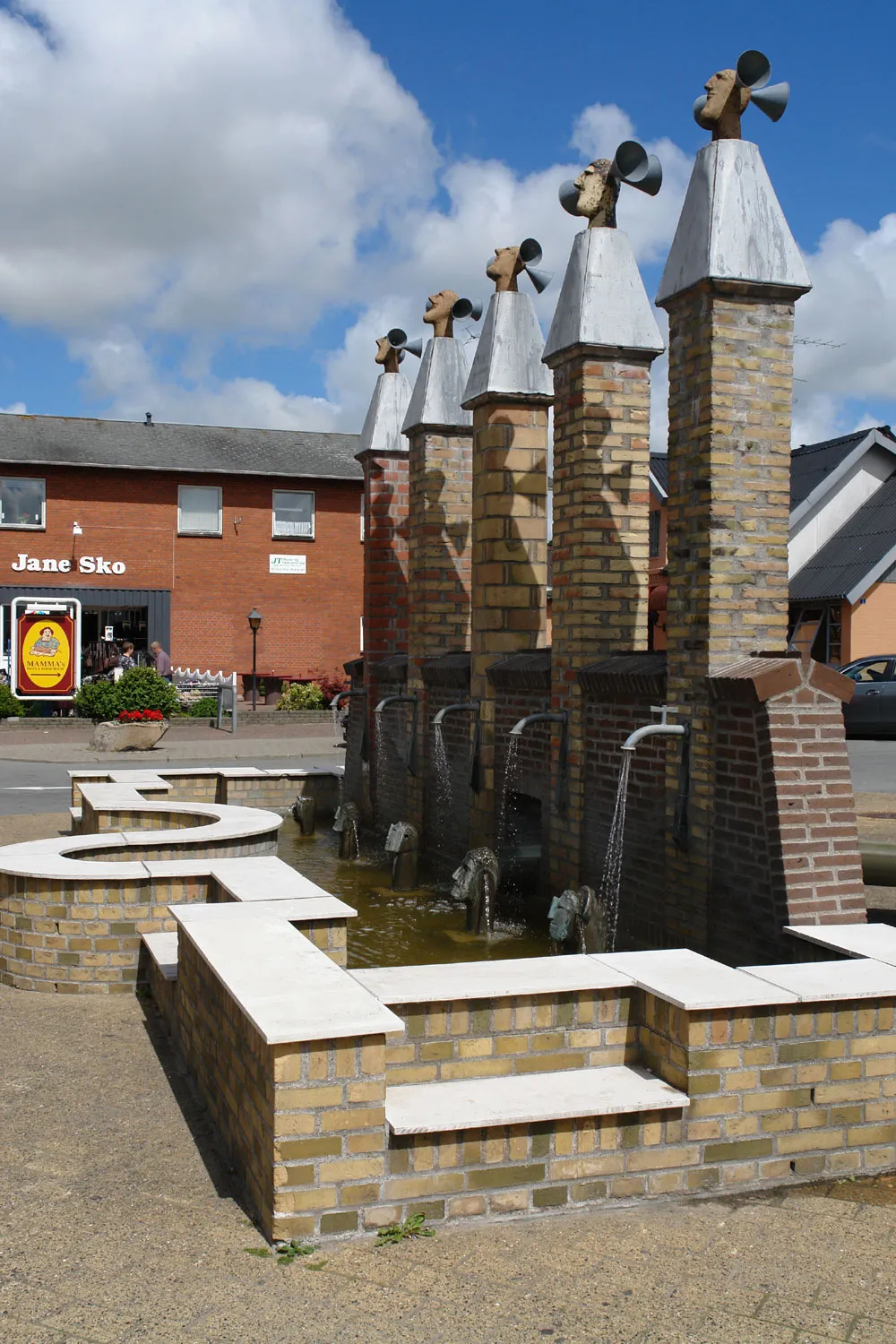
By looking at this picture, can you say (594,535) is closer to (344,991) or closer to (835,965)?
(835,965)

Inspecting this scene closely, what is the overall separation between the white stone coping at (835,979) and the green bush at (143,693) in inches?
907

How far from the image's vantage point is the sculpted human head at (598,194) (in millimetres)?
8602

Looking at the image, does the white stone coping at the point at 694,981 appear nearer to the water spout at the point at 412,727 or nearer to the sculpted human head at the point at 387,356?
the water spout at the point at 412,727

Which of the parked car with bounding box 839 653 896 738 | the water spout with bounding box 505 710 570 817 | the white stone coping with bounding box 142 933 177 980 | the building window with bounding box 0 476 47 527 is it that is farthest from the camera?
the building window with bounding box 0 476 47 527

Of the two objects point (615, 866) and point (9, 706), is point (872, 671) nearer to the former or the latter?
point (9, 706)

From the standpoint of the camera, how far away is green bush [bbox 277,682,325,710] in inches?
1202

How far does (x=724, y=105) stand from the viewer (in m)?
7.01

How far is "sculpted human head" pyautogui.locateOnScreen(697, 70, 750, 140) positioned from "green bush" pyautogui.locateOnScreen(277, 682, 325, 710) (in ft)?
78.8

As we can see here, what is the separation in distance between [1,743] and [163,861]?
17852 mm

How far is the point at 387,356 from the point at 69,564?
2283cm

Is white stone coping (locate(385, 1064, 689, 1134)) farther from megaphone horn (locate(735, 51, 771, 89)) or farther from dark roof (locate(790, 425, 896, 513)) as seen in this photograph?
dark roof (locate(790, 425, 896, 513))

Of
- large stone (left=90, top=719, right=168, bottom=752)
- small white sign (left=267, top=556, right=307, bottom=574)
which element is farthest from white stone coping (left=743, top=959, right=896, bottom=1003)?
small white sign (left=267, top=556, right=307, bottom=574)

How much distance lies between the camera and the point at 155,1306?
325 cm

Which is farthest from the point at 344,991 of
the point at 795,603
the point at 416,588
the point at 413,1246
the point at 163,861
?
the point at 795,603
